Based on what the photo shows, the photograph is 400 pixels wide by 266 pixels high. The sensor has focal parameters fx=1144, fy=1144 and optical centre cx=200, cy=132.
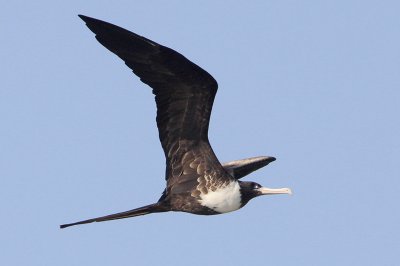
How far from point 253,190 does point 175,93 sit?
1.32 metres

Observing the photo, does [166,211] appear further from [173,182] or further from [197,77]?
[197,77]

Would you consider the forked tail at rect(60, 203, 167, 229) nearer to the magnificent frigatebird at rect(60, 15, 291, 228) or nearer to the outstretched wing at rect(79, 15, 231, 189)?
the magnificent frigatebird at rect(60, 15, 291, 228)

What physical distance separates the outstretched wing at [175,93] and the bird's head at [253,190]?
384mm

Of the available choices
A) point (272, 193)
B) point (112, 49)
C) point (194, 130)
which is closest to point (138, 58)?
point (112, 49)

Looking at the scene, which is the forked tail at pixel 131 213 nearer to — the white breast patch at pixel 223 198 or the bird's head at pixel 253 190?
the white breast patch at pixel 223 198

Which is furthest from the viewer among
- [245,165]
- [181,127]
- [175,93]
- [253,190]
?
[245,165]

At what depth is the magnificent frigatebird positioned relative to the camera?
10148 millimetres

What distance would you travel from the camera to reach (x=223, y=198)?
418 inches

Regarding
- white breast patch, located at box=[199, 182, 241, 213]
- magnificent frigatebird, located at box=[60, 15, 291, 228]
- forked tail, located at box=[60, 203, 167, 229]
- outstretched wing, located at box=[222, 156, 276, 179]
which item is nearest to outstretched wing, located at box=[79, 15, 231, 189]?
magnificent frigatebird, located at box=[60, 15, 291, 228]

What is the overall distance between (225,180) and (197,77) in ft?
3.49

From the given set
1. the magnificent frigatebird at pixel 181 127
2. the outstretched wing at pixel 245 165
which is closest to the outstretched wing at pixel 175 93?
the magnificent frigatebird at pixel 181 127

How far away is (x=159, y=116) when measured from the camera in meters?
10.5

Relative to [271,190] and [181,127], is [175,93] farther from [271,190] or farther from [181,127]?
[271,190]

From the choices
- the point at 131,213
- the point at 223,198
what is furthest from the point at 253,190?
the point at 131,213
